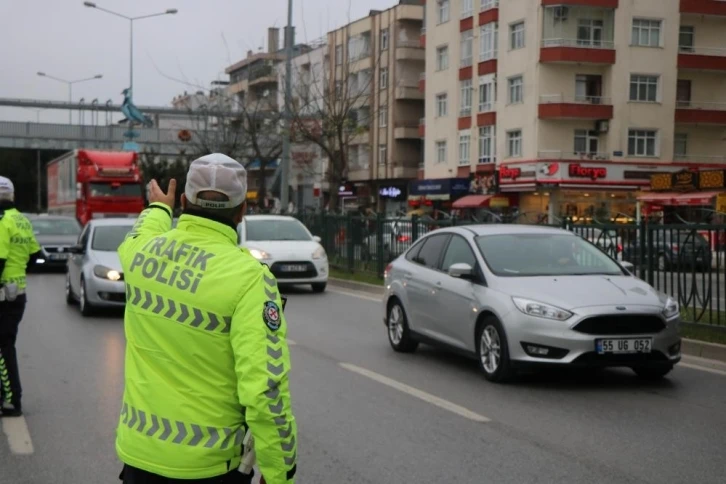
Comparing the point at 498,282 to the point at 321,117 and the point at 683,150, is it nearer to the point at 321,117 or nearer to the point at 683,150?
the point at 321,117

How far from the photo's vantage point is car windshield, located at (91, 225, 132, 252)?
17567 mm

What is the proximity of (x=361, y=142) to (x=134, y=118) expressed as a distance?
19.0 metres

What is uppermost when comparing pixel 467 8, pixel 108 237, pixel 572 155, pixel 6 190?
pixel 467 8

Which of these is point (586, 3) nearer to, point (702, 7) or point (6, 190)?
point (702, 7)

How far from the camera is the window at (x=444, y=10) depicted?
59.5 meters

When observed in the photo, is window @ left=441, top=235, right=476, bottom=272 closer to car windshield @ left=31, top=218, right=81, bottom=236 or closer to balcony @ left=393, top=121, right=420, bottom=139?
car windshield @ left=31, top=218, right=81, bottom=236

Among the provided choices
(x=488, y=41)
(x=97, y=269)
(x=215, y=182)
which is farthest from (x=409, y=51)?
(x=215, y=182)

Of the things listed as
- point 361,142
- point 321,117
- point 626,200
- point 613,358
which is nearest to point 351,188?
point 361,142

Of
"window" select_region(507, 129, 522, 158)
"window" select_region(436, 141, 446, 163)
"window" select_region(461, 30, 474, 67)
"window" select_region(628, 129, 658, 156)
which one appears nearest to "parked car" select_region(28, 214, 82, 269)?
"window" select_region(507, 129, 522, 158)

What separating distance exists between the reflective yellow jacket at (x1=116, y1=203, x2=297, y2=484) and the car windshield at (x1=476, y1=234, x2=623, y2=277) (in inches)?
285

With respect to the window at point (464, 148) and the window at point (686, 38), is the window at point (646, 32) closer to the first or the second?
the window at point (686, 38)

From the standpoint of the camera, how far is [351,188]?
7088 centimetres

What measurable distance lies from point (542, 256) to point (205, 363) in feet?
25.8

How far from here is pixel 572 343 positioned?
368 inches
